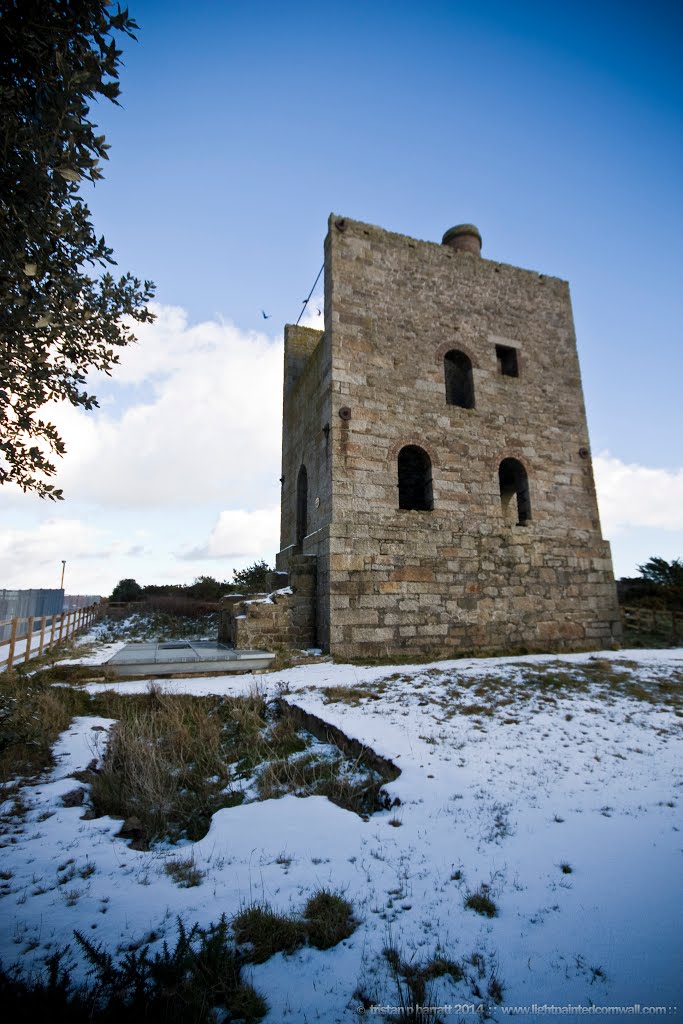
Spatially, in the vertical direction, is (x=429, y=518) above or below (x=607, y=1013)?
above

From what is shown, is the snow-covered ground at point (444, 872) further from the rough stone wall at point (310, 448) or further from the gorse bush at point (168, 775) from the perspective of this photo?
the rough stone wall at point (310, 448)

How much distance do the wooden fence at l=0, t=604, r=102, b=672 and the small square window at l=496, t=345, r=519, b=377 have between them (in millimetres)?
10547

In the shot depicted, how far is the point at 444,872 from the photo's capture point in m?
2.58

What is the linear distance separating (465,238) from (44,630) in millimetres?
12267

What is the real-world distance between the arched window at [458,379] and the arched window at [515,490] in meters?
1.60

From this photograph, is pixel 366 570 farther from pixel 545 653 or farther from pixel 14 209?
pixel 14 209

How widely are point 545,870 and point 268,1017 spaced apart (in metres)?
1.53

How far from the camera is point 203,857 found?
2.80 meters

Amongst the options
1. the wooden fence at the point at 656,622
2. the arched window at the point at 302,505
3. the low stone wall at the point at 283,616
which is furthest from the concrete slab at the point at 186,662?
the wooden fence at the point at 656,622

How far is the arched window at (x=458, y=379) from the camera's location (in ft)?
35.2

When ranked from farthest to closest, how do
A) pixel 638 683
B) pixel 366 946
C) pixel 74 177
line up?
pixel 638 683 → pixel 74 177 → pixel 366 946

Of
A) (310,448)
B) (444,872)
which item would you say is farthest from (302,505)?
(444,872)

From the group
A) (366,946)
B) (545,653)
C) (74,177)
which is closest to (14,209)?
(74,177)

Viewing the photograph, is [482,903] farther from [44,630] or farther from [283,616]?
[44,630]
